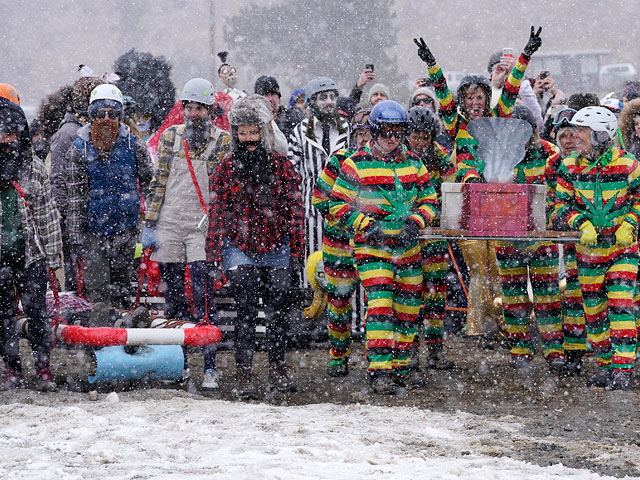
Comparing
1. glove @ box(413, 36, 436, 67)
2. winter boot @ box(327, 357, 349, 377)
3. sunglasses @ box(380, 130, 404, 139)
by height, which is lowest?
winter boot @ box(327, 357, 349, 377)

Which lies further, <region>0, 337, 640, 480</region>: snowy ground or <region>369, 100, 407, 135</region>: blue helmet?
<region>369, 100, 407, 135</region>: blue helmet

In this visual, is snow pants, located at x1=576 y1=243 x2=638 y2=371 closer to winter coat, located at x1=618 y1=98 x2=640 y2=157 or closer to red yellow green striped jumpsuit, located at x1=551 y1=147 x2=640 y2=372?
red yellow green striped jumpsuit, located at x1=551 y1=147 x2=640 y2=372

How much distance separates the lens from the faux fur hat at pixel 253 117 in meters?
7.14

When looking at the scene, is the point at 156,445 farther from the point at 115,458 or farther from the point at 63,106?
the point at 63,106

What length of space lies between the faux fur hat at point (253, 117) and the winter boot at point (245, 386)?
1588mm

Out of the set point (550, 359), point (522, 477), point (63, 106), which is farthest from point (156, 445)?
point (63, 106)

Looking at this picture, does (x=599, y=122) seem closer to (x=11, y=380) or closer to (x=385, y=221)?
(x=385, y=221)

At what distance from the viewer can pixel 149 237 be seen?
7660 millimetres

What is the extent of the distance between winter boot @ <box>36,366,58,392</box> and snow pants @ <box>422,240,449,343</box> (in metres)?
2.98

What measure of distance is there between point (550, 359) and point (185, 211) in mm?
3134

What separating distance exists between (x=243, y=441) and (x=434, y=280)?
321 cm

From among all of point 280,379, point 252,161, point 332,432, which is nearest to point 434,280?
point 280,379

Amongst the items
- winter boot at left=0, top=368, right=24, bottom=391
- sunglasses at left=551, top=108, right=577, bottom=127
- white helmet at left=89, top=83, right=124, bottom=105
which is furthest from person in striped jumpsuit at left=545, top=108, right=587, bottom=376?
winter boot at left=0, top=368, right=24, bottom=391

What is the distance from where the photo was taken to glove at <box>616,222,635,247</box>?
24.1ft
